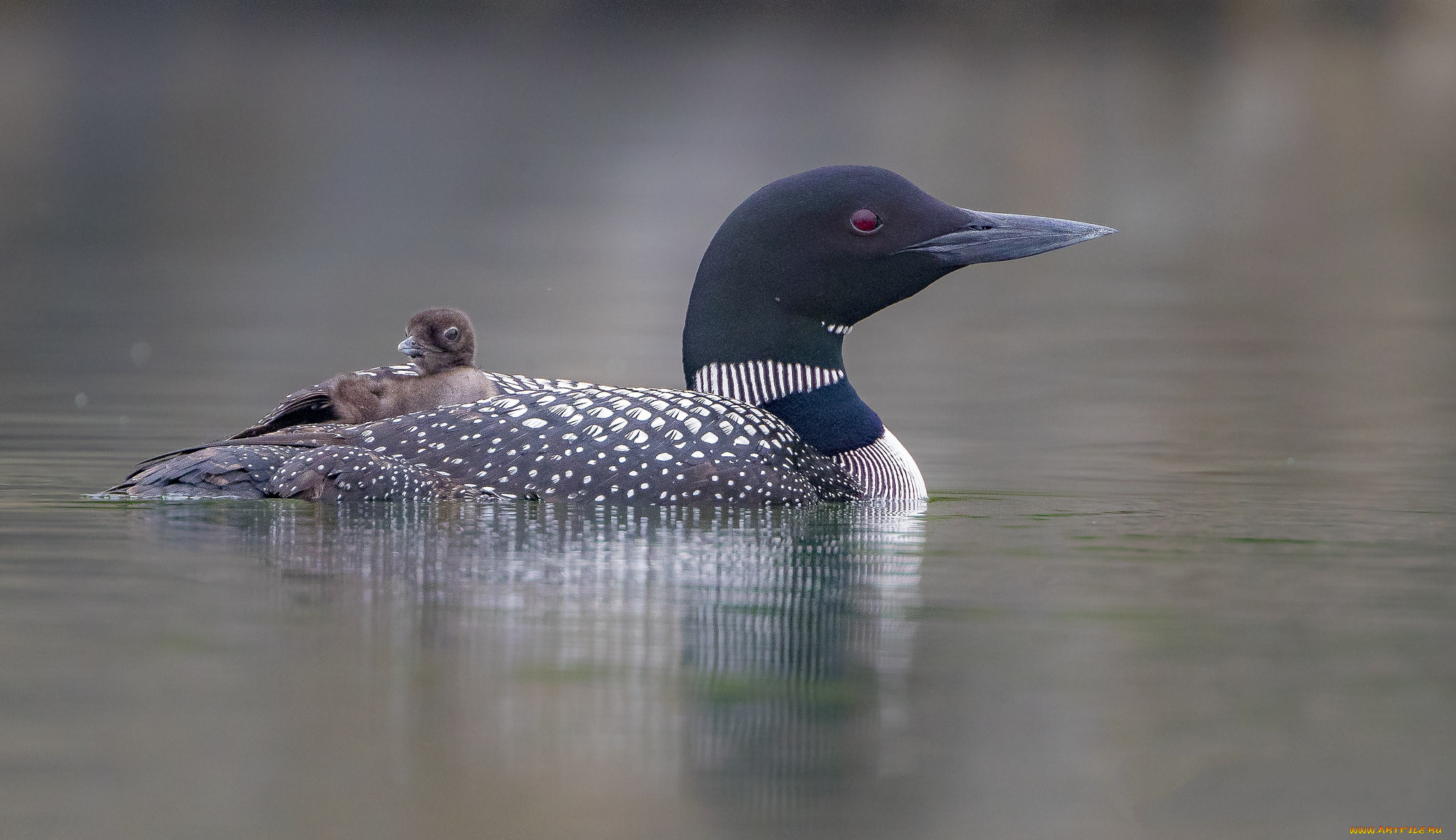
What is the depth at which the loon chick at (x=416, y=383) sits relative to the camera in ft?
15.6

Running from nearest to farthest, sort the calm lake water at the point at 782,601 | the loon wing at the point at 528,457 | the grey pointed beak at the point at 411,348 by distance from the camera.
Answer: the calm lake water at the point at 782,601 → the loon wing at the point at 528,457 → the grey pointed beak at the point at 411,348

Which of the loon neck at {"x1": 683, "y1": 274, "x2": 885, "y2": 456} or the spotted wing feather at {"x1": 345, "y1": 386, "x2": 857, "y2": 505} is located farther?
the loon neck at {"x1": 683, "y1": 274, "x2": 885, "y2": 456}

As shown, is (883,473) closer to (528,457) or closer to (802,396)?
(802,396)

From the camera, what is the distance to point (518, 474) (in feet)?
14.8

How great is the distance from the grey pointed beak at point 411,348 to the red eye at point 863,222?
114cm

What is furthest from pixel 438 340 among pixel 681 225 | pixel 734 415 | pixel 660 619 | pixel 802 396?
pixel 681 225

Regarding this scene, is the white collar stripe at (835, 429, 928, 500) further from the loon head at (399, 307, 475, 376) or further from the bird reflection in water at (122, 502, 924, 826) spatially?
the loon head at (399, 307, 475, 376)

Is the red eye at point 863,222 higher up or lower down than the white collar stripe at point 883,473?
higher up

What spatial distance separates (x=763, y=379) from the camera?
16.8 ft

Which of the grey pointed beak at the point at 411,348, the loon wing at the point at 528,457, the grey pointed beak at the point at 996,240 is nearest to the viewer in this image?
the loon wing at the point at 528,457

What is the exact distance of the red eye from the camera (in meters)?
5.09

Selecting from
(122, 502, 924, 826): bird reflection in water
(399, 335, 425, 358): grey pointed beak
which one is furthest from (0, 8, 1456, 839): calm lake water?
(399, 335, 425, 358): grey pointed beak

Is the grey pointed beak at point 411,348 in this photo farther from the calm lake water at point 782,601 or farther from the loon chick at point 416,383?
the calm lake water at point 782,601

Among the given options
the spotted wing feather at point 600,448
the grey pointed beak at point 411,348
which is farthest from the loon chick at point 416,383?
the spotted wing feather at point 600,448
